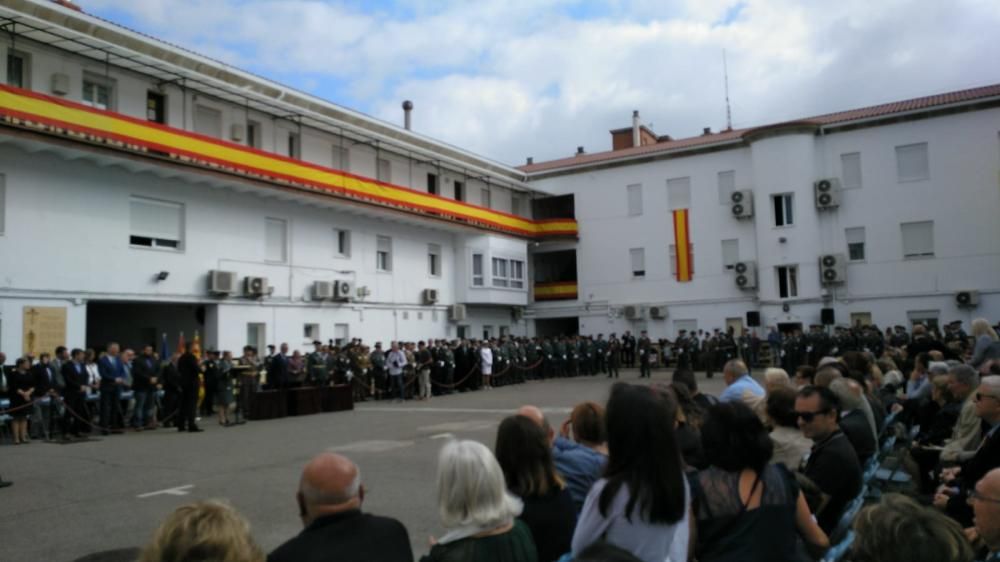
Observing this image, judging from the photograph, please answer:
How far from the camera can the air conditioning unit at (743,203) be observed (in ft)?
108

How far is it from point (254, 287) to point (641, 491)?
20911mm

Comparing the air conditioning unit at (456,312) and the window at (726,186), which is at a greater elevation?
the window at (726,186)

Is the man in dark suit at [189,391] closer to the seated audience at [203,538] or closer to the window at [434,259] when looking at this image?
the seated audience at [203,538]

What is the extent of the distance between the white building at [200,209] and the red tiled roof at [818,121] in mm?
8595


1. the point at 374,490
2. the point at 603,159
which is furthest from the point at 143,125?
the point at 603,159

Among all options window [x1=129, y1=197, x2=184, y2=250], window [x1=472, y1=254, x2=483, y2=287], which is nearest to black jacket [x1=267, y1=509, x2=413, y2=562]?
window [x1=129, y1=197, x2=184, y2=250]

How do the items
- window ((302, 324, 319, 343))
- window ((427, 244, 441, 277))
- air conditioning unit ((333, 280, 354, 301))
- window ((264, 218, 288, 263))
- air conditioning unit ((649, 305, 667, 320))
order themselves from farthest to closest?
air conditioning unit ((649, 305, 667, 320))
window ((427, 244, 441, 277))
air conditioning unit ((333, 280, 354, 301))
window ((302, 324, 319, 343))
window ((264, 218, 288, 263))

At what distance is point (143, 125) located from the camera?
1861cm

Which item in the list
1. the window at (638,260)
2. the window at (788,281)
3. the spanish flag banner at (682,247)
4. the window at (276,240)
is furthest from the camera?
the window at (638,260)

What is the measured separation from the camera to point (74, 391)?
46.9ft

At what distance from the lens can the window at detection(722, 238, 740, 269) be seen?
111 feet

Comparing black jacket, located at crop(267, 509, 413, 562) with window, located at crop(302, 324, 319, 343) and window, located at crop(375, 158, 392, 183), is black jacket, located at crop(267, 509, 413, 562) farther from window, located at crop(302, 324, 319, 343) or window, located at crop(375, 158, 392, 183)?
window, located at crop(375, 158, 392, 183)

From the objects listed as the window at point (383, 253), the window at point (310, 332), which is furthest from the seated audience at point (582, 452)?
the window at point (383, 253)

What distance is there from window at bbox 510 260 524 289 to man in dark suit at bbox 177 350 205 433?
2164 centimetres
